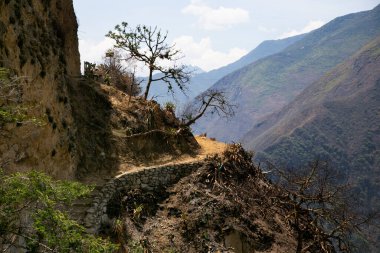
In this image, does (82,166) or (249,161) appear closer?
(82,166)

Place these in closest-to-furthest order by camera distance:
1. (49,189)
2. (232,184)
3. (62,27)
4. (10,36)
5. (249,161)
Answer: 1. (49,189)
2. (10,36)
3. (62,27)
4. (232,184)
5. (249,161)

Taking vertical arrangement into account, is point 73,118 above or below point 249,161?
above

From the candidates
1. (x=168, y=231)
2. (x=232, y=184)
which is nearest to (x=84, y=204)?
(x=168, y=231)

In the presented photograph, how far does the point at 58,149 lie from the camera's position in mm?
17062

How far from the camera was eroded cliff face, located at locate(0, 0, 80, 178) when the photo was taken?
540 inches

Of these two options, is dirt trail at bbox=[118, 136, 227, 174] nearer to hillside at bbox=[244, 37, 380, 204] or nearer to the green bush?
the green bush

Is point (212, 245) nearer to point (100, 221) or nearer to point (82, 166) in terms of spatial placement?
point (100, 221)

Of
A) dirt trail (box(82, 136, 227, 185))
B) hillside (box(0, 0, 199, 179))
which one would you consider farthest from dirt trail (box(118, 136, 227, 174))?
hillside (box(0, 0, 199, 179))

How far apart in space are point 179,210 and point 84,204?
489 centimetres

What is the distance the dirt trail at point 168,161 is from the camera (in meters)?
19.0

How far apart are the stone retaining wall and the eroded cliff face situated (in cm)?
167

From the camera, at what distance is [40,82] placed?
A: 16.2m

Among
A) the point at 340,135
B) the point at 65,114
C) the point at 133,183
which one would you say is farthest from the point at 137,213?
the point at 340,135

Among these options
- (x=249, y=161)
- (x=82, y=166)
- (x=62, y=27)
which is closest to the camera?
(x=82, y=166)
